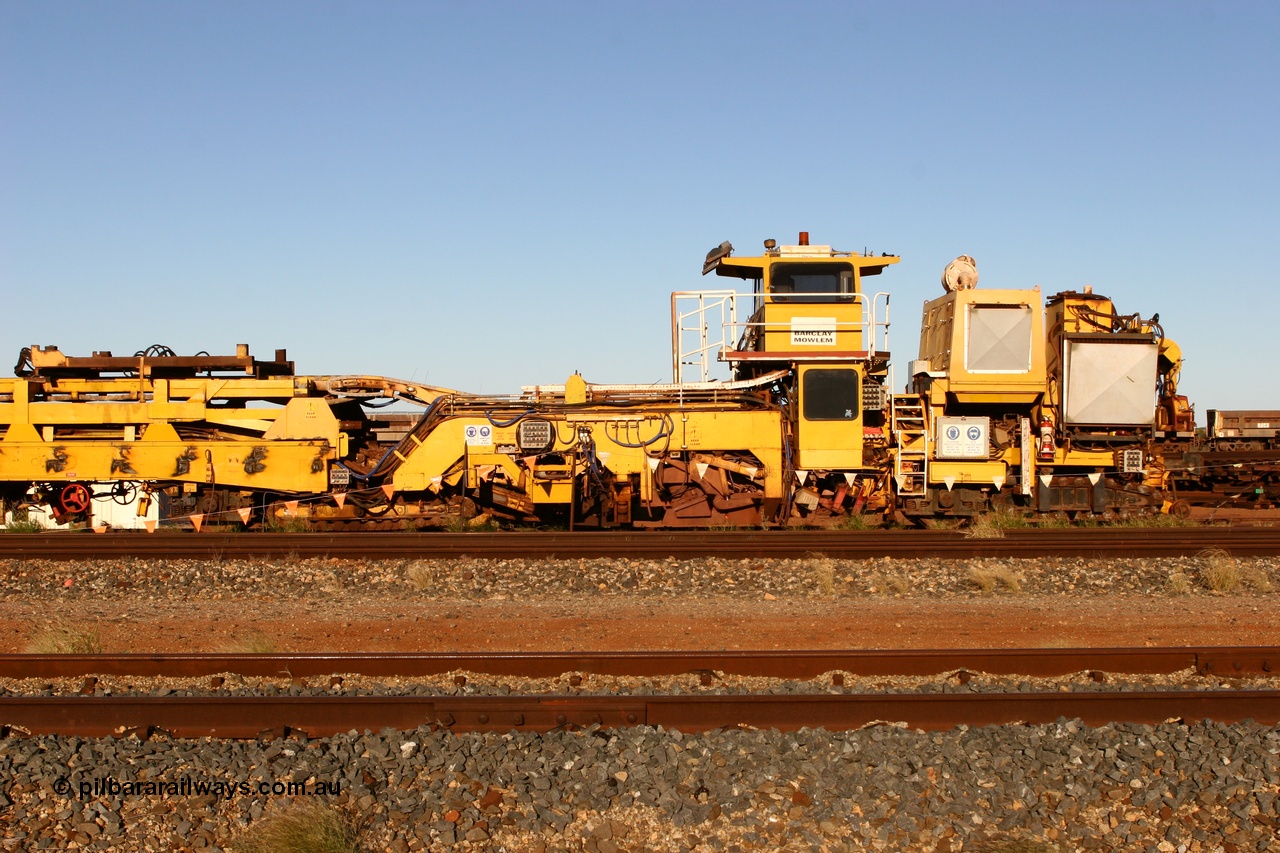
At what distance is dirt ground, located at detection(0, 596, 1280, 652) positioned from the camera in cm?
816

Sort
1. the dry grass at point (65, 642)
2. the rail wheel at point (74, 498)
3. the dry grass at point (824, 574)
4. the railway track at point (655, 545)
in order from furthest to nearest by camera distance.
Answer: the rail wheel at point (74, 498), the railway track at point (655, 545), the dry grass at point (824, 574), the dry grass at point (65, 642)

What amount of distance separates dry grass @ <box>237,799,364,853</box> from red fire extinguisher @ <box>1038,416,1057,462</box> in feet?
42.1

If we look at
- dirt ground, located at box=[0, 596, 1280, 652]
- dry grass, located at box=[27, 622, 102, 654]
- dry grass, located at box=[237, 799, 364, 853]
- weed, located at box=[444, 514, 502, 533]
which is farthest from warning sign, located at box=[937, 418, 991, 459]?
dry grass, located at box=[237, 799, 364, 853]

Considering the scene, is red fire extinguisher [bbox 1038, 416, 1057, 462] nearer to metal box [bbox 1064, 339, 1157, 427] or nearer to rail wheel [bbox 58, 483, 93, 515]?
metal box [bbox 1064, 339, 1157, 427]

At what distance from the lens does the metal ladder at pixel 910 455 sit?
14.9 metres

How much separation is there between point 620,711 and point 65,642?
15.7 ft

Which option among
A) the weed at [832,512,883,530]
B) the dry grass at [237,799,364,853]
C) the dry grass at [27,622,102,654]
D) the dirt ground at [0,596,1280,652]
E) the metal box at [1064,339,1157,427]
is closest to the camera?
the dry grass at [237,799,364,853]

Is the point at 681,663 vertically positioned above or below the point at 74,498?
below

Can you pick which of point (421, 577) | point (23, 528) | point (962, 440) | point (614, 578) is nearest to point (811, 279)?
point (962, 440)

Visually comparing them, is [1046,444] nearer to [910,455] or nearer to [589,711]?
[910,455]

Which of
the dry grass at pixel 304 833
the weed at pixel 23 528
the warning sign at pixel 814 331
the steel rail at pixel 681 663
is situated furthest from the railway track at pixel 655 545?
the dry grass at pixel 304 833

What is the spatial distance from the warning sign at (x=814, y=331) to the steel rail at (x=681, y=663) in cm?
808

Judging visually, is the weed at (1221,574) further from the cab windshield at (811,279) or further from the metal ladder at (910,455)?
the cab windshield at (811,279)

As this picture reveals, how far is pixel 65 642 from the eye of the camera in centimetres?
780
